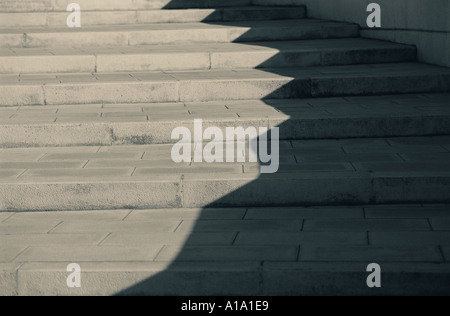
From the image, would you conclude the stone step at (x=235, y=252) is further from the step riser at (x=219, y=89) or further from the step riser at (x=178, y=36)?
the step riser at (x=178, y=36)

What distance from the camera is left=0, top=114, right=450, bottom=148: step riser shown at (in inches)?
228

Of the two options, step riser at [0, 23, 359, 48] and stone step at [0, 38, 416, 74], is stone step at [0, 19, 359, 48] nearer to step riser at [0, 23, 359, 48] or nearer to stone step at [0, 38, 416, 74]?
step riser at [0, 23, 359, 48]

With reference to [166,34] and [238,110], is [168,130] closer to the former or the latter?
[238,110]

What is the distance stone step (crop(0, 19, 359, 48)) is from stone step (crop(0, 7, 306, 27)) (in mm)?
505

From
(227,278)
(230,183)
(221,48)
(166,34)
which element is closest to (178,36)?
(166,34)

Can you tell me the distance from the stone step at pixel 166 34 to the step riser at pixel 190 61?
886mm

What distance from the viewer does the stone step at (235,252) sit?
147 inches

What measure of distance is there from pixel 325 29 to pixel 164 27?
6.64ft

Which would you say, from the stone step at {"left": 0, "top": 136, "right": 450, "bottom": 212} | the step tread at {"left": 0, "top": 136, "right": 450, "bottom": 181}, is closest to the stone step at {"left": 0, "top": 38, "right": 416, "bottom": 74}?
the step tread at {"left": 0, "top": 136, "right": 450, "bottom": 181}

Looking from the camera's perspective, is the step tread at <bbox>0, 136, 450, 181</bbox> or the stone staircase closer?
the stone staircase

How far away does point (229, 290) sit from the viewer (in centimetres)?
379

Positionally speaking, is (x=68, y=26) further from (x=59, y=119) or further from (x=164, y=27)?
(x=59, y=119)

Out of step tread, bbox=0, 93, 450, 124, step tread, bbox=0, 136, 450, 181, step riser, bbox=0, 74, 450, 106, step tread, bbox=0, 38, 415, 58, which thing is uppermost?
step tread, bbox=0, 38, 415, 58

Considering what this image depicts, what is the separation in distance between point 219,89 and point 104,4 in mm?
4210
